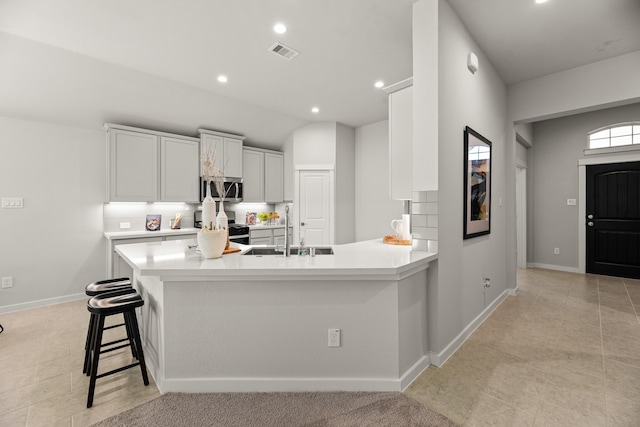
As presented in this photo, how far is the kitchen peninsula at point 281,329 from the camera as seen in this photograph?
1893 millimetres

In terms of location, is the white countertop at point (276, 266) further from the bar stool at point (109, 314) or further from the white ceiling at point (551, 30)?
the white ceiling at point (551, 30)

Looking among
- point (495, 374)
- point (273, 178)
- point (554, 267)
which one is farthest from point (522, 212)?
point (273, 178)

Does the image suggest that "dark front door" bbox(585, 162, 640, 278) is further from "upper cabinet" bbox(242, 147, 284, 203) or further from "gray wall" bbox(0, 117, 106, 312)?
"gray wall" bbox(0, 117, 106, 312)

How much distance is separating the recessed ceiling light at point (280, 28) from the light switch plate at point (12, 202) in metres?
3.70

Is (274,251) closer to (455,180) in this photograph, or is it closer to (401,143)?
(401,143)

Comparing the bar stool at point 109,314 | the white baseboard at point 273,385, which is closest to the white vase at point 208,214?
the bar stool at point 109,314

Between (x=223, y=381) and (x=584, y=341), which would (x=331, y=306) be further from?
(x=584, y=341)

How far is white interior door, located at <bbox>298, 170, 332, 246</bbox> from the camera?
5.40 m

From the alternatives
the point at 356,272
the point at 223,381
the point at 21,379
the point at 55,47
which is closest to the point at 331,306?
the point at 356,272

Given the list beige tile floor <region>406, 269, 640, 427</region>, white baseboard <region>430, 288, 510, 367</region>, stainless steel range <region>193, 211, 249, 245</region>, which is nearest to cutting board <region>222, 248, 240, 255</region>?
beige tile floor <region>406, 269, 640, 427</region>

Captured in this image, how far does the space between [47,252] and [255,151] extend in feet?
10.8

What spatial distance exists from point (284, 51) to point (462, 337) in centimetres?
323

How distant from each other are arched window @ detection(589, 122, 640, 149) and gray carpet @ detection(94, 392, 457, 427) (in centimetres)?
553

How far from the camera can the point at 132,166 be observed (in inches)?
162
